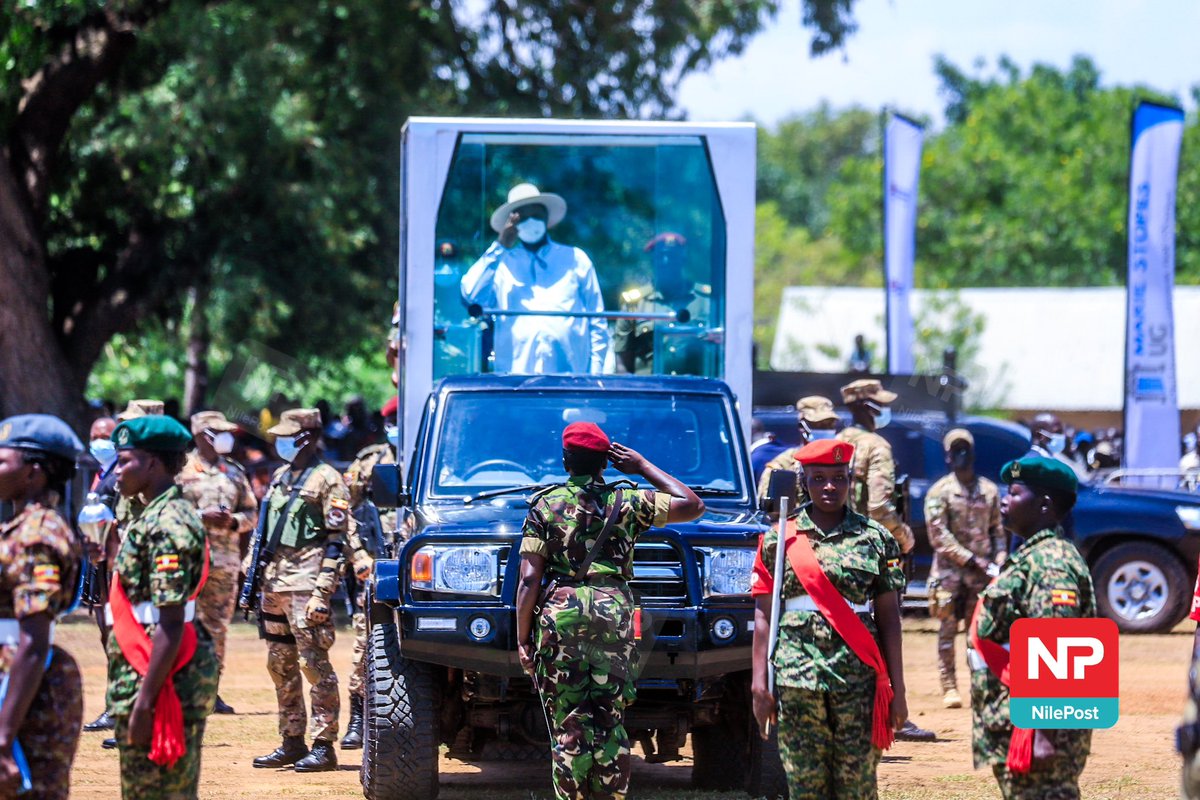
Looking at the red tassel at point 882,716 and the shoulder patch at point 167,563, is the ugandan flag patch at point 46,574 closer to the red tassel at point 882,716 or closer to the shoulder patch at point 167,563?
the shoulder patch at point 167,563

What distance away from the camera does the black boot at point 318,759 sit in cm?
936

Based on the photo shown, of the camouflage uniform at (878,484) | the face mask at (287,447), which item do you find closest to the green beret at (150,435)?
the face mask at (287,447)

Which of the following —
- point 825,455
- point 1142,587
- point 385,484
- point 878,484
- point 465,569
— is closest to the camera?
point 825,455

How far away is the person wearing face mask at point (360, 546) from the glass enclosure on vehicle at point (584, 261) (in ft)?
2.70

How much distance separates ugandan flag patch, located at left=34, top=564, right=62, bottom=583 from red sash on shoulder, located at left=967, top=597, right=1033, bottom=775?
9.18ft

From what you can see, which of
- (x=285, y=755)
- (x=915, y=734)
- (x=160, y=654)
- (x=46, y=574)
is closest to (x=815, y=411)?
(x=915, y=734)

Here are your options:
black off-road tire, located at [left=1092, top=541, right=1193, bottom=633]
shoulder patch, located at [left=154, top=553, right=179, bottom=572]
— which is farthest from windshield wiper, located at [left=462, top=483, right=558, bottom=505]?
black off-road tire, located at [left=1092, top=541, right=1193, bottom=633]

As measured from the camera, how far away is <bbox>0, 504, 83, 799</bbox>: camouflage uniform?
4.91 m

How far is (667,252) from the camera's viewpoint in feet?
37.6

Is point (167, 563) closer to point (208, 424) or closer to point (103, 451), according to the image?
point (208, 424)

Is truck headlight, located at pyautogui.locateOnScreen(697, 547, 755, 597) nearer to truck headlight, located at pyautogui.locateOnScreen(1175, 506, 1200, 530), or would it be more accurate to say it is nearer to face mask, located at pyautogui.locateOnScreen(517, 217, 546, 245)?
face mask, located at pyautogui.locateOnScreen(517, 217, 546, 245)

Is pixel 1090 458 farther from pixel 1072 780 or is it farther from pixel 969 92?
pixel 969 92

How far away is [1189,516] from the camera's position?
1623 cm

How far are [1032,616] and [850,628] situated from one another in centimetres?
72
